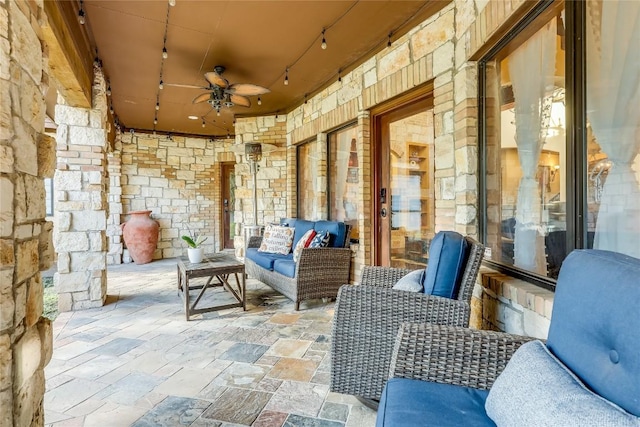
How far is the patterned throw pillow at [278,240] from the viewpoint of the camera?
4.21 metres

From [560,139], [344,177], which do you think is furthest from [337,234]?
[560,139]

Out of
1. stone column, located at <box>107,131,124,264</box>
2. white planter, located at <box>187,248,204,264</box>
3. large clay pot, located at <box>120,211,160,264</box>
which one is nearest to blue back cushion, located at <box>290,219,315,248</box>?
white planter, located at <box>187,248,204,264</box>

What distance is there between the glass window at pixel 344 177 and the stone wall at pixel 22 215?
3163mm

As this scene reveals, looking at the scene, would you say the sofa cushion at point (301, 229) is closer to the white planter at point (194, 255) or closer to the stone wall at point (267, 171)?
the white planter at point (194, 255)

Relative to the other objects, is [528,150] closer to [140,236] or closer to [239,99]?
[239,99]

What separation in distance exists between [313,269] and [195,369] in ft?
4.96

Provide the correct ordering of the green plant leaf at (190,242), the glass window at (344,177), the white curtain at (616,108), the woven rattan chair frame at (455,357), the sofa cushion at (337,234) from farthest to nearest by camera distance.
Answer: the glass window at (344,177) → the sofa cushion at (337,234) → the green plant leaf at (190,242) → the white curtain at (616,108) → the woven rattan chair frame at (455,357)

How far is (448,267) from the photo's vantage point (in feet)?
5.77

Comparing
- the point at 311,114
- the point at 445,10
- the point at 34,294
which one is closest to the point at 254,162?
the point at 311,114

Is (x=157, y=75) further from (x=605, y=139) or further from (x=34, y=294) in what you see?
(x=605, y=139)

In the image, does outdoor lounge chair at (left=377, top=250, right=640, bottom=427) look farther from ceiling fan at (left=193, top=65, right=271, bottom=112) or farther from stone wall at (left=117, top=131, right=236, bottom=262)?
stone wall at (left=117, top=131, right=236, bottom=262)

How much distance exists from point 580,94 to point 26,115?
7.27 feet

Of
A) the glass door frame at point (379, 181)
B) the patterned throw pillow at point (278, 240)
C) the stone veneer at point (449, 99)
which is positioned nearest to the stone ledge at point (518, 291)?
the stone veneer at point (449, 99)

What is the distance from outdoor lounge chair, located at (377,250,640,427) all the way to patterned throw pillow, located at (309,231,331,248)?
2.37 meters
